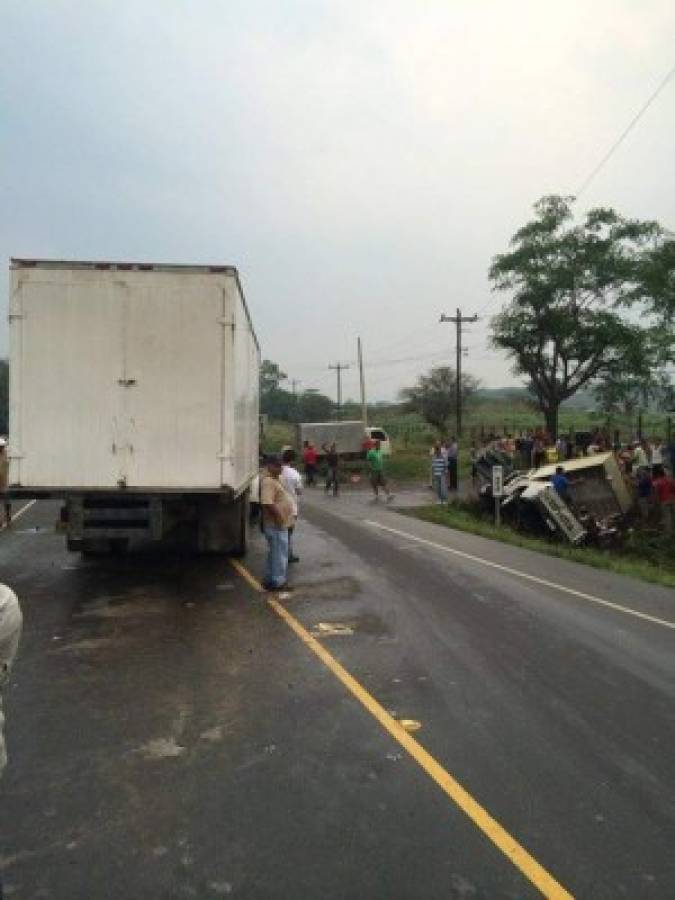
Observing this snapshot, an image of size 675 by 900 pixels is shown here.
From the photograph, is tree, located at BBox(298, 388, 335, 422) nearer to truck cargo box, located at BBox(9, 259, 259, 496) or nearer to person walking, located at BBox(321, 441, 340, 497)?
person walking, located at BBox(321, 441, 340, 497)

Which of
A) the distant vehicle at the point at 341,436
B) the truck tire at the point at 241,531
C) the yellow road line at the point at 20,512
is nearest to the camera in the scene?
the truck tire at the point at 241,531

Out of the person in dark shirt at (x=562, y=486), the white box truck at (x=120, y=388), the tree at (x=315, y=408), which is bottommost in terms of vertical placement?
the person in dark shirt at (x=562, y=486)

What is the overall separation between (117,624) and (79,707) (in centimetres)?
262

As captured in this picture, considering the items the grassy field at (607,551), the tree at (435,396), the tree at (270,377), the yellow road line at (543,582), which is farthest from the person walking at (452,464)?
the tree at (270,377)

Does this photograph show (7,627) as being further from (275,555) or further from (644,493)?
(644,493)

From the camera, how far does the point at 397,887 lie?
11.9 feet

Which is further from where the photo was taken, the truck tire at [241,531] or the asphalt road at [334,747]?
the truck tire at [241,531]

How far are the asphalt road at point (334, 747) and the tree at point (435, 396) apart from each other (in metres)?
59.3

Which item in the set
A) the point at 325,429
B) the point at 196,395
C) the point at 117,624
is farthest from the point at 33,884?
the point at 325,429

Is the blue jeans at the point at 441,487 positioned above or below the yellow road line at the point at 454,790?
above

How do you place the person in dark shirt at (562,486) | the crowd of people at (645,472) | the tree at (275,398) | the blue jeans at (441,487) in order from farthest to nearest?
the tree at (275,398)
the blue jeans at (441,487)
the person in dark shirt at (562,486)
the crowd of people at (645,472)

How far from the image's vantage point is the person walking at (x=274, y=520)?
34.2ft

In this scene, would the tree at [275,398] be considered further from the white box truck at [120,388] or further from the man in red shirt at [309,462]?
the white box truck at [120,388]

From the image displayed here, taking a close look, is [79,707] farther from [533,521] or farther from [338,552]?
[533,521]
